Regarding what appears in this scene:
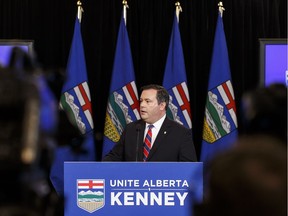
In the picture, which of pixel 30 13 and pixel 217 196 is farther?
pixel 30 13

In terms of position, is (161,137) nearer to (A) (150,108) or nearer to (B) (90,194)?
(A) (150,108)

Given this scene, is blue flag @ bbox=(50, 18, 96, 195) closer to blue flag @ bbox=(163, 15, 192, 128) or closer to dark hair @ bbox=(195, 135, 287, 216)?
blue flag @ bbox=(163, 15, 192, 128)

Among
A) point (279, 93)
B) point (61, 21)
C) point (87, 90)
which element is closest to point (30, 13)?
point (61, 21)

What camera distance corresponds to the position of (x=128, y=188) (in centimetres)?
499

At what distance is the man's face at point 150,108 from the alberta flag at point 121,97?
4.82 feet

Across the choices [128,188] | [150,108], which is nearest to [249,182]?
[128,188]

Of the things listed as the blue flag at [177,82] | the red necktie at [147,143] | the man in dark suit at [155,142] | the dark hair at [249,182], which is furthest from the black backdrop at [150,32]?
the dark hair at [249,182]

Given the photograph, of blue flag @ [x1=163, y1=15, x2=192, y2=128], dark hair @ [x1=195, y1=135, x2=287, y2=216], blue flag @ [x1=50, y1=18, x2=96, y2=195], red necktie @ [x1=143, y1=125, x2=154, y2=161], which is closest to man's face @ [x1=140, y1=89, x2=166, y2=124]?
red necktie @ [x1=143, y1=125, x2=154, y2=161]

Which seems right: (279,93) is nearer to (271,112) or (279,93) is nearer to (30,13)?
(271,112)

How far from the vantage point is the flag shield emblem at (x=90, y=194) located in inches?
194

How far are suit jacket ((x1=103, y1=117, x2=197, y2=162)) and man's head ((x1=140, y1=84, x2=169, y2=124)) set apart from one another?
0.20 meters

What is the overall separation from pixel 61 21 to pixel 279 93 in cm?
711

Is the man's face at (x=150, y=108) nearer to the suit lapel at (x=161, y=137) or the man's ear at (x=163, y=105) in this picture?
the man's ear at (x=163, y=105)

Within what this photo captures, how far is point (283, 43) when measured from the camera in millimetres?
7273
